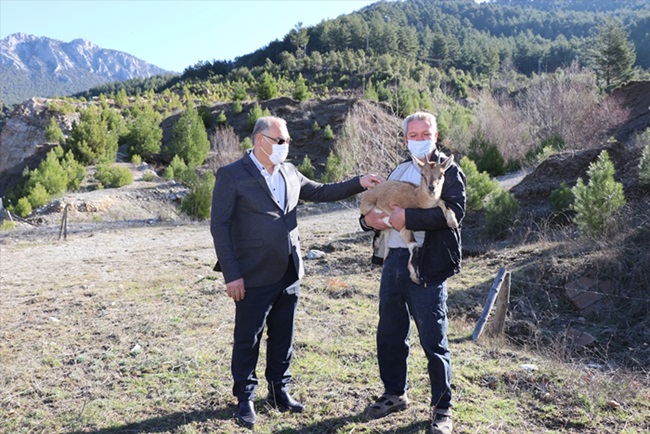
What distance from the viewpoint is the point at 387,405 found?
12.1 feet

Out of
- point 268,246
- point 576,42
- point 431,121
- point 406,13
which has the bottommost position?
point 268,246

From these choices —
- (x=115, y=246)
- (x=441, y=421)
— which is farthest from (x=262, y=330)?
(x=115, y=246)

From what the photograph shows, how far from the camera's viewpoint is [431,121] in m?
3.47

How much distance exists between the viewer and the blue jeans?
3336mm

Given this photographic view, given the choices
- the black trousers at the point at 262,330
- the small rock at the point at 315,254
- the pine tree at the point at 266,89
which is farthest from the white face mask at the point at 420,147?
the pine tree at the point at 266,89

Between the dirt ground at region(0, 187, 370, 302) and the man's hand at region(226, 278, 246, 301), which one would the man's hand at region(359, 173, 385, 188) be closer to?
the man's hand at region(226, 278, 246, 301)

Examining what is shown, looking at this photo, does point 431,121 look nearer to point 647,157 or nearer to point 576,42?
point 647,157

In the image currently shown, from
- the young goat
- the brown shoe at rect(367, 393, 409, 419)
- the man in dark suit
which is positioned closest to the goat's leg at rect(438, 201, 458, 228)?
the young goat

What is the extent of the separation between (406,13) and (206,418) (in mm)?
123268

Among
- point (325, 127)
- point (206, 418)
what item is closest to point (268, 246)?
point (206, 418)

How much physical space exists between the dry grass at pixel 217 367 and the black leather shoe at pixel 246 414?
2.3 inches

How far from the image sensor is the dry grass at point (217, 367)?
372 centimetres

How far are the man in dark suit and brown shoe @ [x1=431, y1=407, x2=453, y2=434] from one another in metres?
1.21

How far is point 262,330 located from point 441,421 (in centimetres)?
134
